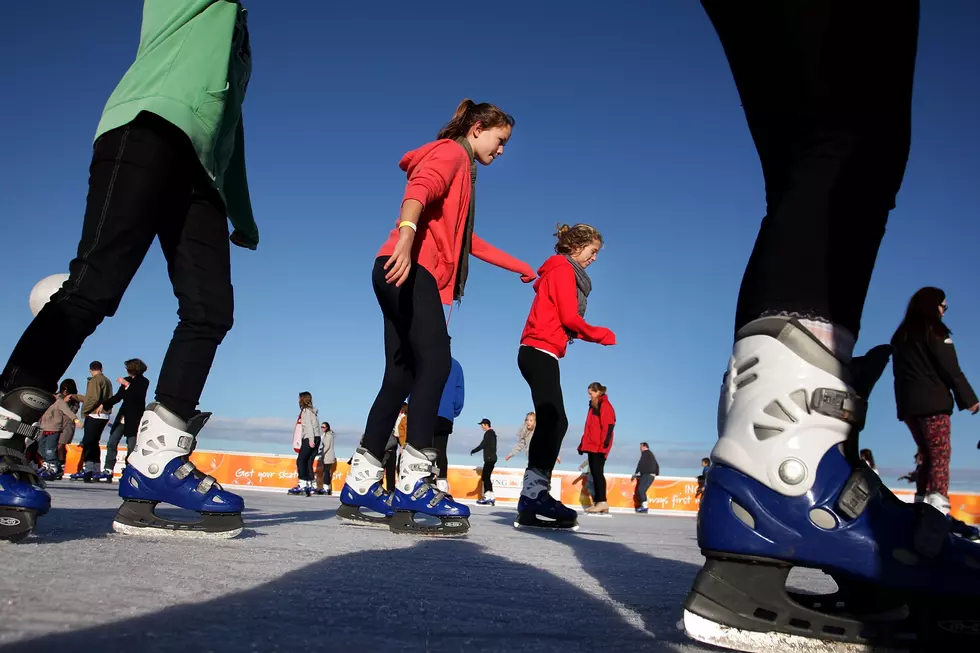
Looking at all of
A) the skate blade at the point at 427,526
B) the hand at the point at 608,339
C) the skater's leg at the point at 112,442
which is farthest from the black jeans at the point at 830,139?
the skater's leg at the point at 112,442

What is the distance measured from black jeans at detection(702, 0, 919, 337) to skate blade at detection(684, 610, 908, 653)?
18.2 inches

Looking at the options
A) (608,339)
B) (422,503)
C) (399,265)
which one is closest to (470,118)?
(399,265)

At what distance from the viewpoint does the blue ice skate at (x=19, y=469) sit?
1.53 meters

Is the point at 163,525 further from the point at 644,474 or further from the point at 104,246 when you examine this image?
the point at 644,474

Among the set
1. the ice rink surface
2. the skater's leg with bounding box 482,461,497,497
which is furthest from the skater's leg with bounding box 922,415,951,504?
the skater's leg with bounding box 482,461,497,497

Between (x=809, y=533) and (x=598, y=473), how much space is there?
342 inches

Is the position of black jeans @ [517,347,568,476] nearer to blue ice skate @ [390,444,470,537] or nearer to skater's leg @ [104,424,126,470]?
blue ice skate @ [390,444,470,537]

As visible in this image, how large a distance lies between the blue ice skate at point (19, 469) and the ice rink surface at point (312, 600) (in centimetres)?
8

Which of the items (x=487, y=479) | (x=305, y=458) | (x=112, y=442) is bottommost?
(x=487, y=479)

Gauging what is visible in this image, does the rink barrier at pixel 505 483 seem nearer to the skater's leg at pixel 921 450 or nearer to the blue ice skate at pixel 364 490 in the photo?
the skater's leg at pixel 921 450

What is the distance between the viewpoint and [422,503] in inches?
115

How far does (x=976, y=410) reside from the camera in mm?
4812

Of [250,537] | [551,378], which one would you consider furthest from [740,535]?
[551,378]

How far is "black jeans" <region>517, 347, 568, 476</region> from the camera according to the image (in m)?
4.31
